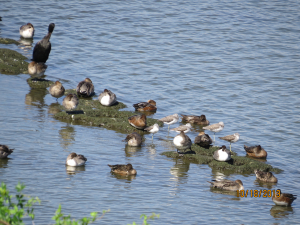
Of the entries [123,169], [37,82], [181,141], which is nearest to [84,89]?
[37,82]

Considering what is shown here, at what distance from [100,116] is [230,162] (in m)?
5.17

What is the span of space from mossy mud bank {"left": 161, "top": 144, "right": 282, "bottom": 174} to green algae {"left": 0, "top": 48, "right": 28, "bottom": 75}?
9.30 metres

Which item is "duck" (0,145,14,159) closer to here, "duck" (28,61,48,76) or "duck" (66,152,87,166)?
"duck" (66,152,87,166)

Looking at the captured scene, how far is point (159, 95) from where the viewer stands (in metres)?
19.0

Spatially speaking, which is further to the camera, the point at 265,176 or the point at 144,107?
the point at 144,107

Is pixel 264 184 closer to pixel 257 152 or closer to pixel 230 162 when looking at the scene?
pixel 230 162

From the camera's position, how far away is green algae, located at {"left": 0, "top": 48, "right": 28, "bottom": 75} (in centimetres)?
1836

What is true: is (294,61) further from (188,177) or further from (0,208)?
(0,208)

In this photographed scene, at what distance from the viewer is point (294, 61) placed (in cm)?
2353

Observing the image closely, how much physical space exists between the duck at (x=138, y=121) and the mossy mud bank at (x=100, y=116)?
16 centimetres

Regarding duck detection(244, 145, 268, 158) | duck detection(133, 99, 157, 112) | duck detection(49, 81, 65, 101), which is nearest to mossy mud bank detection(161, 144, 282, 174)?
duck detection(244, 145, 268, 158)

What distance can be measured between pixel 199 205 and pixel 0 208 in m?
5.39

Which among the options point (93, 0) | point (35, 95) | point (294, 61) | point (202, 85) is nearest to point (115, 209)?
point (35, 95)
